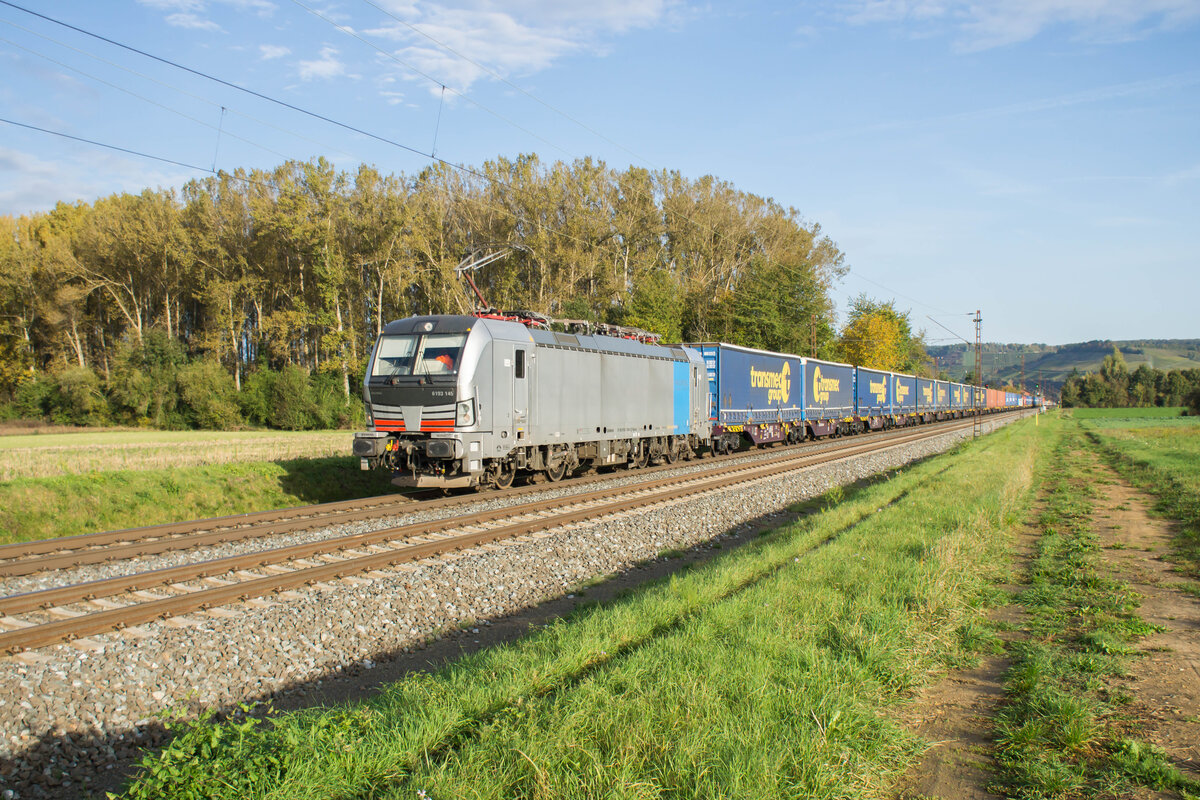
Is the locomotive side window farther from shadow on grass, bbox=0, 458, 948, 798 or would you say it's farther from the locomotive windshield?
shadow on grass, bbox=0, 458, 948, 798

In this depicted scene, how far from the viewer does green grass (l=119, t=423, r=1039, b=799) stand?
11.9 feet

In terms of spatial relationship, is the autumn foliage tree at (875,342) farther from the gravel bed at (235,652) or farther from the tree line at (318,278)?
the gravel bed at (235,652)

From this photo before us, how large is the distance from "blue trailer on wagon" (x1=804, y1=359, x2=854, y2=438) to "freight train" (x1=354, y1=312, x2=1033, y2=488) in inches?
224

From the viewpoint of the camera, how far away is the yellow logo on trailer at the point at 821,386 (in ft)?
114

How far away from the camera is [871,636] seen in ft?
18.7

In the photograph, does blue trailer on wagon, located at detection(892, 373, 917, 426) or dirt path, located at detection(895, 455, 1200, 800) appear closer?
dirt path, located at detection(895, 455, 1200, 800)

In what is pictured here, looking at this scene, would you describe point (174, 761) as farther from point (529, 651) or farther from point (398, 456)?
point (398, 456)

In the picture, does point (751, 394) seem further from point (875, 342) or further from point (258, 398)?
point (875, 342)

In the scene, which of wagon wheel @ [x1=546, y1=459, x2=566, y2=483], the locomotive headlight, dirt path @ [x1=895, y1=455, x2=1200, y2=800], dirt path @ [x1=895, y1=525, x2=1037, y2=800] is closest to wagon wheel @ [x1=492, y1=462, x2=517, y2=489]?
wagon wheel @ [x1=546, y1=459, x2=566, y2=483]

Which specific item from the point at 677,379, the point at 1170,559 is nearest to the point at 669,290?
the point at 677,379

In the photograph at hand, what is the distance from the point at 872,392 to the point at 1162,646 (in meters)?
39.4

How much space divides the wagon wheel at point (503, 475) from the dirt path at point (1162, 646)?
1122cm

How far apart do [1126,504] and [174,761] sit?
1835cm

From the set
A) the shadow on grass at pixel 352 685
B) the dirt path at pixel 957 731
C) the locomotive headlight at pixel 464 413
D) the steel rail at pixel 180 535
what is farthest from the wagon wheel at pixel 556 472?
the dirt path at pixel 957 731
